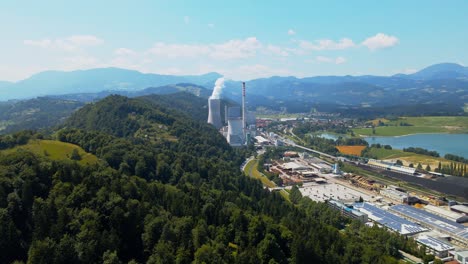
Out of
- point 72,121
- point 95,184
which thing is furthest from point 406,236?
point 72,121

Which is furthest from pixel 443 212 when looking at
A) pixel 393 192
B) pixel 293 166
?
pixel 293 166

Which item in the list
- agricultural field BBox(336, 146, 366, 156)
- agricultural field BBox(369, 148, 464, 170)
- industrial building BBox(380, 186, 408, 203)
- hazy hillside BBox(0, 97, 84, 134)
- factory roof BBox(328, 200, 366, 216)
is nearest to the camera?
factory roof BBox(328, 200, 366, 216)

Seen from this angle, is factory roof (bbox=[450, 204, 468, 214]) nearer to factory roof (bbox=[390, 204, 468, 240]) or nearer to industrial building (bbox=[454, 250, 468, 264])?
factory roof (bbox=[390, 204, 468, 240])

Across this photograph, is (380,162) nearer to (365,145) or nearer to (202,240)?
(365,145)

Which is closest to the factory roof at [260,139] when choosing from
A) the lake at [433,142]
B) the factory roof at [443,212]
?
the lake at [433,142]

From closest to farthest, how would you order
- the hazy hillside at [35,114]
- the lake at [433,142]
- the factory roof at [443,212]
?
the factory roof at [443,212]
the lake at [433,142]
the hazy hillside at [35,114]

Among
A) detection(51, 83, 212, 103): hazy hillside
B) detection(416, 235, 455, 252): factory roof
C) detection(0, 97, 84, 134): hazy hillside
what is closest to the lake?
detection(416, 235, 455, 252): factory roof

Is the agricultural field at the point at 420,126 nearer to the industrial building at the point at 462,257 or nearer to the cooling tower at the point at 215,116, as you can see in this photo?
the cooling tower at the point at 215,116
